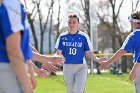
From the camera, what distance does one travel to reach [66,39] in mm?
9516

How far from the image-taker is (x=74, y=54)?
9.22 meters

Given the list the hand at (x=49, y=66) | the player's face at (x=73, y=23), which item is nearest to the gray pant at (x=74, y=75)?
the player's face at (x=73, y=23)

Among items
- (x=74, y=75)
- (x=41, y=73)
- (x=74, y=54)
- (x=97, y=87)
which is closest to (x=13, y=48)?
(x=41, y=73)

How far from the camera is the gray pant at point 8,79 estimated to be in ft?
11.0

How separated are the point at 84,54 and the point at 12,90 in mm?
6083

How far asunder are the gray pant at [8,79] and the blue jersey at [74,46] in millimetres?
5712

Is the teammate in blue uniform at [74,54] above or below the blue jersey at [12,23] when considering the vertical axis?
below

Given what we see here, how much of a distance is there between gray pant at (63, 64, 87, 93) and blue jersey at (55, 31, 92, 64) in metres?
0.11

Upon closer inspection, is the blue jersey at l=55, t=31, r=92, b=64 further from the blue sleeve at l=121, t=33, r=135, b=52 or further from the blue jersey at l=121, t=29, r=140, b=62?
the blue jersey at l=121, t=29, r=140, b=62

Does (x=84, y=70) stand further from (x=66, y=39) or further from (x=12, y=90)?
(x=12, y=90)

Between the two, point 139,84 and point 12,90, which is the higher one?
point 12,90

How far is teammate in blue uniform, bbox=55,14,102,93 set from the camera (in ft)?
29.5

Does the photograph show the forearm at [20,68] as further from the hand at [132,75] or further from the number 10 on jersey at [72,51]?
the number 10 on jersey at [72,51]

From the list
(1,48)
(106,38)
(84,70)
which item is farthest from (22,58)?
(106,38)
